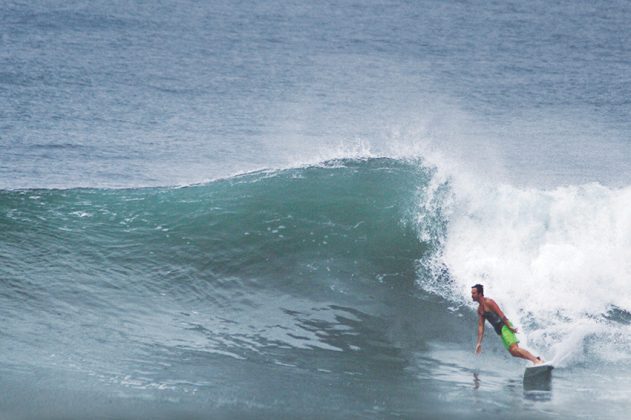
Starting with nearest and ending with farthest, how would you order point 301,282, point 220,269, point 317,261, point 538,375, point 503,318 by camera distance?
point 538,375, point 503,318, point 301,282, point 220,269, point 317,261

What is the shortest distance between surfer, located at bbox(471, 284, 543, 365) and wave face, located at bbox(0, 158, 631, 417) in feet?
1.65

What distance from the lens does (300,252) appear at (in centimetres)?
1658

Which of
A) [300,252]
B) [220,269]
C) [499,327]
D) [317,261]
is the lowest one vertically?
[499,327]

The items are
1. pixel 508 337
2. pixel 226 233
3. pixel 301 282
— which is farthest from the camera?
pixel 226 233

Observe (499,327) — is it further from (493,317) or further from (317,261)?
(317,261)

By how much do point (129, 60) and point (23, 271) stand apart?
23.3m

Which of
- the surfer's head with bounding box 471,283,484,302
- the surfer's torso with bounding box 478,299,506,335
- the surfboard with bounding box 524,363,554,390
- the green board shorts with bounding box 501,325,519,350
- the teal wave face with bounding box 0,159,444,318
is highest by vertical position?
the teal wave face with bounding box 0,159,444,318

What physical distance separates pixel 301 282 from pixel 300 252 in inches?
38.6

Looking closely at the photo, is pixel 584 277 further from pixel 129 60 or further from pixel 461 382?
pixel 129 60

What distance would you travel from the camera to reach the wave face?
12.1 metres

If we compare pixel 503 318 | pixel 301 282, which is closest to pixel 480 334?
pixel 503 318

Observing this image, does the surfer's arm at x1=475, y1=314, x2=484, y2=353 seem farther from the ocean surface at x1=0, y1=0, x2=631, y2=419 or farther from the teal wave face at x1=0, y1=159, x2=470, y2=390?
the teal wave face at x1=0, y1=159, x2=470, y2=390

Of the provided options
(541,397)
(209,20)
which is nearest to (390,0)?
(209,20)

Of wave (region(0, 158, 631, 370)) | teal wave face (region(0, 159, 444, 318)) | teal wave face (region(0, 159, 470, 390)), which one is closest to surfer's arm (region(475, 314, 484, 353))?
teal wave face (region(0, 159, 470, 390))
